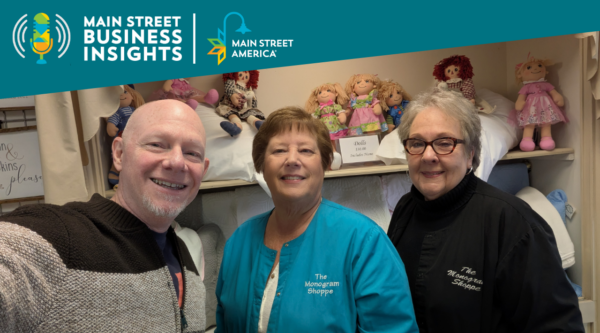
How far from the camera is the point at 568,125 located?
2.18 meters

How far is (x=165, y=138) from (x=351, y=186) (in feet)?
4.92

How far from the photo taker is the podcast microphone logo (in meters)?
1.52

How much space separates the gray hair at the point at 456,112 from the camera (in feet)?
4.05

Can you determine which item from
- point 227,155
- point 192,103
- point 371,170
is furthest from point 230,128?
point 371,170

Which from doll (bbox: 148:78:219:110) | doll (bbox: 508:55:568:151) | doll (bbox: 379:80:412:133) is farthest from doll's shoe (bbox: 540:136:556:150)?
doll (bbox: 148:78:219:110)

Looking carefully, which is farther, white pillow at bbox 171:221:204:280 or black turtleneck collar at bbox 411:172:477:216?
white pillow at bbox 171:221:204:280

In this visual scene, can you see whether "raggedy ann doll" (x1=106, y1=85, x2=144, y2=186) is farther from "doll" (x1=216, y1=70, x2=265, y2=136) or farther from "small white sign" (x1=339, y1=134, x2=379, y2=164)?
"small white sign" (x1=339, y1=134, x2=379, y2=164)

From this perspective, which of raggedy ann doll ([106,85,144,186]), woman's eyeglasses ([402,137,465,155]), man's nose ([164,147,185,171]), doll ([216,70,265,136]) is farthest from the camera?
doll ([216,70,265,136])

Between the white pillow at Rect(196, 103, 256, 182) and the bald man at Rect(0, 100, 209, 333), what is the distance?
0.86 m

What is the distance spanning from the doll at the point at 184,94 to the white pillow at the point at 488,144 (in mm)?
967

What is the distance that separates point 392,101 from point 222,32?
3.37 feet

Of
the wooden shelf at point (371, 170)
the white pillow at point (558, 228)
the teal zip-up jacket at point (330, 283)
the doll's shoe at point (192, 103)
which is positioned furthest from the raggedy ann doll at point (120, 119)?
the white pillow at point (558, 228)

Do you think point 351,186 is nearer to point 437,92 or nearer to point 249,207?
point 249,207

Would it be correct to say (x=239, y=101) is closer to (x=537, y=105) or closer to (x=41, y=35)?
(x=41, y=35)
